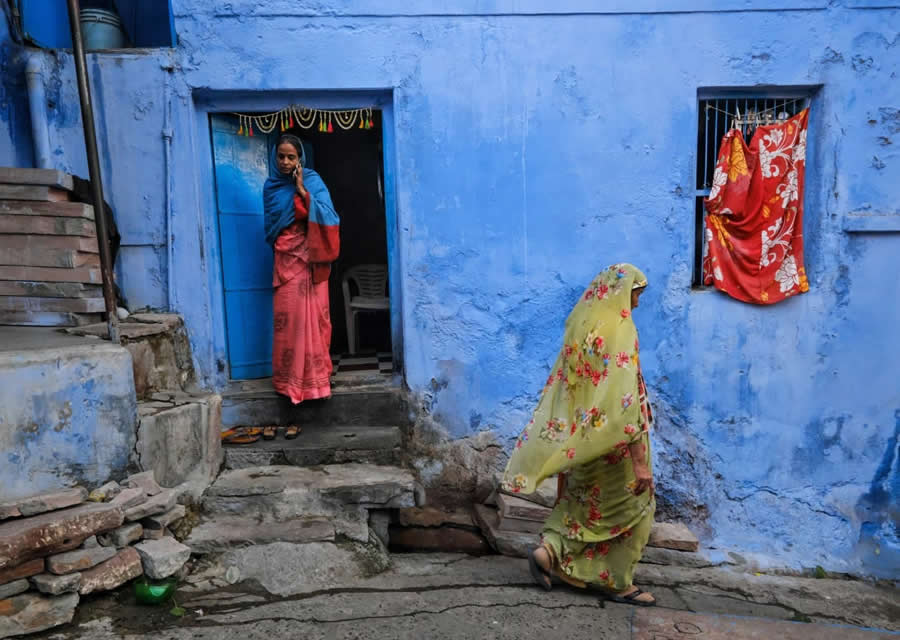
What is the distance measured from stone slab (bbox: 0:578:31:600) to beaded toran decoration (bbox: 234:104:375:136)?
3180mm

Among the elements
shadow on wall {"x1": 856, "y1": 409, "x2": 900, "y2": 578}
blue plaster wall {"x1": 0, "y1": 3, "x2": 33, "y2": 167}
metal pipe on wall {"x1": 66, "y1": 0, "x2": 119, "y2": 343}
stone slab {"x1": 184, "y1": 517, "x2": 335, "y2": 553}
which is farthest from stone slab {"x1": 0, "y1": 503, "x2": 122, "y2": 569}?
shadow on wall {"x1": 856, "y1": 409, "x2": 900, "y2": 578}

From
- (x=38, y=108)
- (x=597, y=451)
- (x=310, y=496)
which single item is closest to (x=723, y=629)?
(x=597, y=451)

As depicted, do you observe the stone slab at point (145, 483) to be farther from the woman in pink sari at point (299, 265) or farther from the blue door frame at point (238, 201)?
the blue door frame at point (238, 201)

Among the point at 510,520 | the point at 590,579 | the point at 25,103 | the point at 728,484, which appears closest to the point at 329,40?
the point at 25,103

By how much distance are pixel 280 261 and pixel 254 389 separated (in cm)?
98

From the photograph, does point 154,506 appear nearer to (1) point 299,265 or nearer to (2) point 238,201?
(1) point 299,265

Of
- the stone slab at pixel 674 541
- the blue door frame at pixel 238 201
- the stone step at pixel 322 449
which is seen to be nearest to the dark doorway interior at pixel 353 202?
the blue door frame at pixel 238 201

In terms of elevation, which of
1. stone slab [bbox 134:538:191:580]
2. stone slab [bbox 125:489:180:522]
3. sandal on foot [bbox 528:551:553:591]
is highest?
stone slab [bbox 125:489:180:522]

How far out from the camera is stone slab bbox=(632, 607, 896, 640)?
2943 mm

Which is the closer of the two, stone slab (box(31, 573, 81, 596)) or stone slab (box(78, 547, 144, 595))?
stone slab (box(31, 573, 81, 596))

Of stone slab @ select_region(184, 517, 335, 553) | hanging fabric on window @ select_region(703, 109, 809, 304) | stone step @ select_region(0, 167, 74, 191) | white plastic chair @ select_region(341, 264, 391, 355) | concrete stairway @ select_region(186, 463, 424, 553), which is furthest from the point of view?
white plastic chair @ select_region(341, 264, 391, 355)

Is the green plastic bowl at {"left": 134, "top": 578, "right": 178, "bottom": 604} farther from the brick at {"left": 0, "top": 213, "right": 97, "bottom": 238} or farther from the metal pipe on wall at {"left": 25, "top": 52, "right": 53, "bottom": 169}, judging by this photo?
the metal pipe on wall at {"left": 25, "top": 52, "right": 53, "bottom": 169}

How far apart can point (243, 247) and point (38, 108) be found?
5.23ft

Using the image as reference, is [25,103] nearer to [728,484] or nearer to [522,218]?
[522,218]
